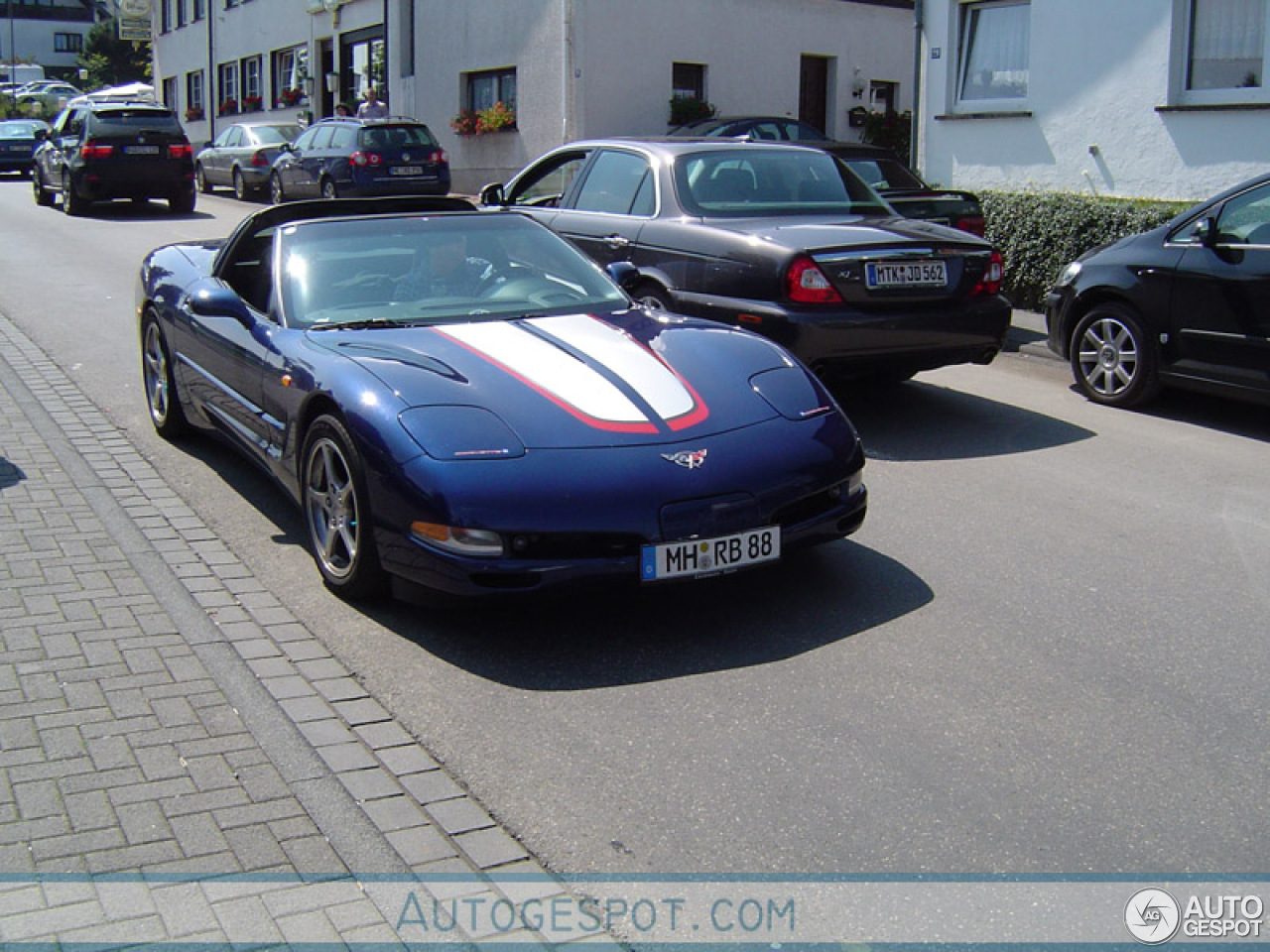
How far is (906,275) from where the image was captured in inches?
322

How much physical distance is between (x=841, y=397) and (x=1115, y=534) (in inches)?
130

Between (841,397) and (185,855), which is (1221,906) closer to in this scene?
(185,855)

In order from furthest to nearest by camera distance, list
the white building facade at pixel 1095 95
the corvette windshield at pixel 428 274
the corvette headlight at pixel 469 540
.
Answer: the white building facade at pixel 1095 95 < the corvette windshield at pixel 428 274 < the corvette headlight at pixel 469 540

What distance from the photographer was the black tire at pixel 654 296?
877 centimetres

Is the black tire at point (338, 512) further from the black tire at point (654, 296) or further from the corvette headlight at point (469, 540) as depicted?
the black tire at point (654, 296)

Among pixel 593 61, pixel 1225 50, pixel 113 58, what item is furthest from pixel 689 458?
pixel 113 58

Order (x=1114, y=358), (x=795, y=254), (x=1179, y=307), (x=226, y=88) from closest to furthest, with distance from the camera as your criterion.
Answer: (x=795, y=254) < (x=1179, y=307) < (x=1114, y=358) < (x=226, y=88)

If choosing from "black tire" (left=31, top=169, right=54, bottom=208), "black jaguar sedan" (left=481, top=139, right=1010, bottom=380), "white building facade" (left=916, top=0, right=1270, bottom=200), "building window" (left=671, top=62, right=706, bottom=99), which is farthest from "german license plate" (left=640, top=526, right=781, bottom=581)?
"black tire" (left=31, top=169, right=54, bottom=208)

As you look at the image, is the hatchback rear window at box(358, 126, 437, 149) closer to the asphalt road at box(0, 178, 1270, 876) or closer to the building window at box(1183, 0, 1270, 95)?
the building window at box(1183, 0, 1270, 95)

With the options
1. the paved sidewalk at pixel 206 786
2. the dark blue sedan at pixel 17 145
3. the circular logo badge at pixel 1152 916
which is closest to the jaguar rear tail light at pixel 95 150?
the dark blue sedan at pixel 17 145

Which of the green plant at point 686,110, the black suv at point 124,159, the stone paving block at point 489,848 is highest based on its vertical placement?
the green plant at point 686,110

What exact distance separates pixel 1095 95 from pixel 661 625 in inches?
476

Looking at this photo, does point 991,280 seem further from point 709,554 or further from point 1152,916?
point 1152,916

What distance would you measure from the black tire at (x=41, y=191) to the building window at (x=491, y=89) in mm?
8479
